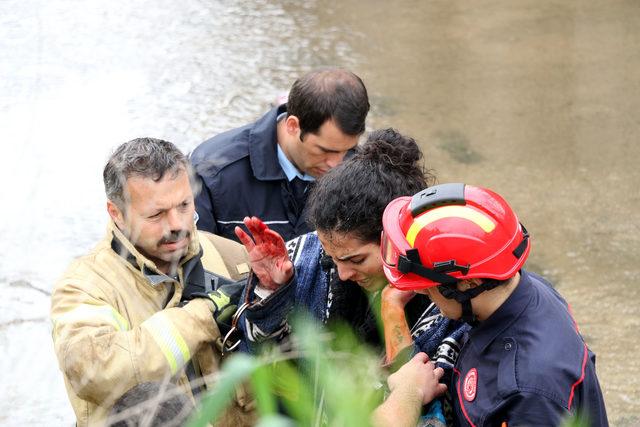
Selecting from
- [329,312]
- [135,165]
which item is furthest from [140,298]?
[329,312]

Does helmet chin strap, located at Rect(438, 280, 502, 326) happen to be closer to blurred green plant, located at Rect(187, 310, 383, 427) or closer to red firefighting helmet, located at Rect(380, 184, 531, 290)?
red firefighting helmet, located at Rect(380, 184, 531, 290)

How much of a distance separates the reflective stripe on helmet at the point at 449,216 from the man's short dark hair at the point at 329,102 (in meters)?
1.44

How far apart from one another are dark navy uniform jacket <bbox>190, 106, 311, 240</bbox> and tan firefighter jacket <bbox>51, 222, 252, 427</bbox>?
2.28 ft

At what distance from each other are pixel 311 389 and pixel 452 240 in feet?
3.16

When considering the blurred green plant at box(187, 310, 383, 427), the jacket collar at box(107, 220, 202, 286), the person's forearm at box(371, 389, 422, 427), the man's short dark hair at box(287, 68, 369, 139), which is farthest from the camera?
the man's short dark hair at box(287, 68, 369, 139)

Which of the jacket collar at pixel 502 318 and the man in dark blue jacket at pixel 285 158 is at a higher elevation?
the jacket collar at pixel 502 318

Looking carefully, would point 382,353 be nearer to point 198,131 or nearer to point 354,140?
point 354,140

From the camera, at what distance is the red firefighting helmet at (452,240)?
2.10m

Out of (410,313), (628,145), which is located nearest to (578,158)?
(628,145)

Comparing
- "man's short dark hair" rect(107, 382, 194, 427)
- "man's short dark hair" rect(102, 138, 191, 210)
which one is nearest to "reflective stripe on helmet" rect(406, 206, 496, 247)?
"man's short dark hair" rect(107, 382, 194, 427)

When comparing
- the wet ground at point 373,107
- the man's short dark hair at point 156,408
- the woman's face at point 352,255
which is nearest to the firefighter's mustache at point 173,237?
the woman's face at point 352,255

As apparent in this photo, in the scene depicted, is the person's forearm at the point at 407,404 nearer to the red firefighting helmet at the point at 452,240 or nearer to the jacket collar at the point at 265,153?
the red firefighting helmet at the point at 452,240

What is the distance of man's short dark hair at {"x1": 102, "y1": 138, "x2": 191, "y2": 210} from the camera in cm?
272

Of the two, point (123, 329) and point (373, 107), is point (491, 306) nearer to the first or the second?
point (123, 329)
